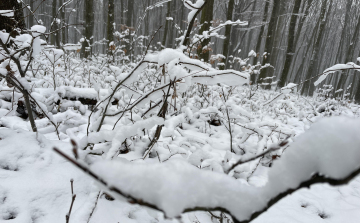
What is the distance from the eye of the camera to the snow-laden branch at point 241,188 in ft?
0.95

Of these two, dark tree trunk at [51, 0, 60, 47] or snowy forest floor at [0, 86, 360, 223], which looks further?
dark tree trunk at [51, 0, 60, 47]

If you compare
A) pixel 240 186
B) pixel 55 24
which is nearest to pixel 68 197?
pixel 240 186

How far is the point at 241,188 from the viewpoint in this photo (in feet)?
1.35

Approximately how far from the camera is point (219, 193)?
0.40 meters

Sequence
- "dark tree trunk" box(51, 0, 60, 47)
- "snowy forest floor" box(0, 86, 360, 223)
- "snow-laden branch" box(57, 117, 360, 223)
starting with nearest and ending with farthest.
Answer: "snow-laden branch" box(57, 117, 360, 223) < "snowy forest floor" box(0, 86, 360, 223) < "dark tree trunk" box(51, 0, 60, 47)

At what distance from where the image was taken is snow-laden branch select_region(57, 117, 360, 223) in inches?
11.4

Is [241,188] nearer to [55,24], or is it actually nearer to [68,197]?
[68,197]

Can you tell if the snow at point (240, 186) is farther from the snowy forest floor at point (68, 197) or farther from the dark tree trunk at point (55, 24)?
the dark tree trunk at point (55, 24)

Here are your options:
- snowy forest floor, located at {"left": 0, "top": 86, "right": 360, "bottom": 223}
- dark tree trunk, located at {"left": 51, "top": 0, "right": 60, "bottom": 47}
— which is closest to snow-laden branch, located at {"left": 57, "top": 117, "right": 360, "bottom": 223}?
snowy forest floor, located at {"left": 0, "top": 86, "right": 360, "bottom": 223}

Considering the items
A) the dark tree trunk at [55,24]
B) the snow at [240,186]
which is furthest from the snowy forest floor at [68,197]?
the dark tree trunk at [55,24]

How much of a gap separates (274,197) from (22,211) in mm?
1099

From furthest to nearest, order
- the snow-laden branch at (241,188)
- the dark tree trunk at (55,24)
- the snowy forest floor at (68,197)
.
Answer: the dark tree trunk at (55,24), the snowy forest floor at (68,197), the snow-laden branch at (241,188)

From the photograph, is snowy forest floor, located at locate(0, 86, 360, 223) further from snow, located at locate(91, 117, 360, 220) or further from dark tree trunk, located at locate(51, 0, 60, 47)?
dark tree trunk, located at locate(51, 0, 60, 47)

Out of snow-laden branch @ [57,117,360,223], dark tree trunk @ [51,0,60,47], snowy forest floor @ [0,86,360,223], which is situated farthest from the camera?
dark tree trunk @ [51,0,60,47]
